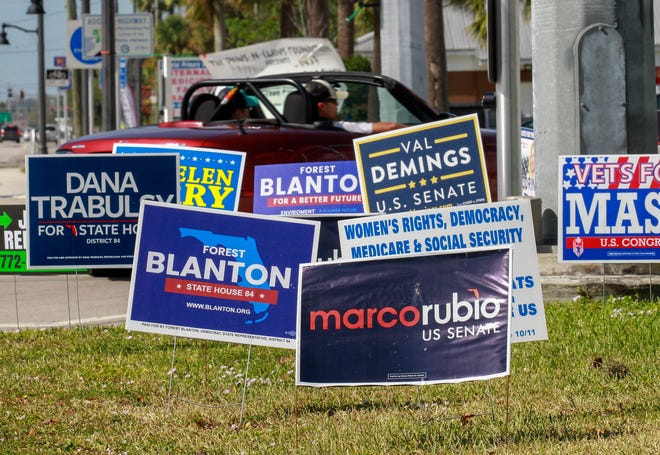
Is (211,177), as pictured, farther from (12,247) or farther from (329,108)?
(329,108)

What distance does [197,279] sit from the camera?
6.11m

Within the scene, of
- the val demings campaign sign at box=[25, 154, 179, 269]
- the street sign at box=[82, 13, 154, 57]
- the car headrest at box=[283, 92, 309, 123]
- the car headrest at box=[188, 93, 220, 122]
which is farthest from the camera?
the street sign at box=[82, 13, 154, 57]

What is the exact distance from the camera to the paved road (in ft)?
30.6

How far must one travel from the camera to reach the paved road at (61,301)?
30.6 ft

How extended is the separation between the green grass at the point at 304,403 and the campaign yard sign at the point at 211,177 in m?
1.01

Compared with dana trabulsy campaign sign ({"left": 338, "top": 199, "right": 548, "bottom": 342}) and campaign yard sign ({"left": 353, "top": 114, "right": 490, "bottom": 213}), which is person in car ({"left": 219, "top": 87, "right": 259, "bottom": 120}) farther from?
dana trabulsy campaign sign ({"left": 338, "top": 199, "right": 548, "bottom": 342})

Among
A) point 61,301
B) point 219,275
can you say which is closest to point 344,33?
point 61,301

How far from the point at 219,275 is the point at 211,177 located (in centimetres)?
270

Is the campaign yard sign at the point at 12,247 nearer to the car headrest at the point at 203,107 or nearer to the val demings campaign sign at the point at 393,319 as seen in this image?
the car headrest at the point at 203,107

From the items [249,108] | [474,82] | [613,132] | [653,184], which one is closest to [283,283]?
[653,184]

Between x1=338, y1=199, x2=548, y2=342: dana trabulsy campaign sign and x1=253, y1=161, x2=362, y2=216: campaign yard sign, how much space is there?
2599 mm

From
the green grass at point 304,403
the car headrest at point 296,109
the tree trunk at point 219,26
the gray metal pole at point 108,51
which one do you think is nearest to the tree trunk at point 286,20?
the tree trunk at point 219,26

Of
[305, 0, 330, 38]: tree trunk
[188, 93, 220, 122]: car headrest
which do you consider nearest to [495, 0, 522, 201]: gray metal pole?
[188, 93, 220, 122]: car headrest

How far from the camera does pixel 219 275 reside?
239 inches
